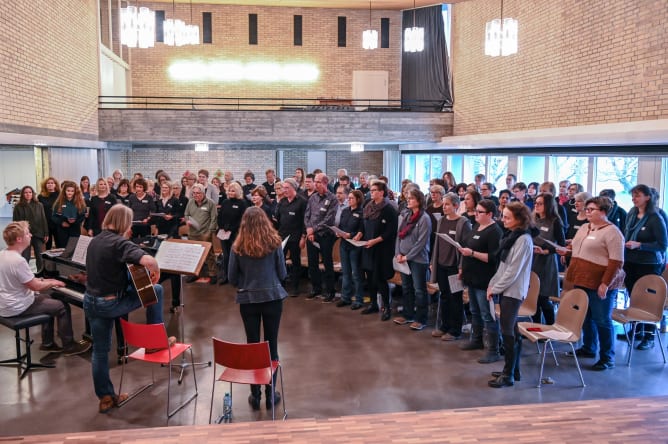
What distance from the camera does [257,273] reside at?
4.67m

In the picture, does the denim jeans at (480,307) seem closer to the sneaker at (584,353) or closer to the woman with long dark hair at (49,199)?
the sneaker at (584,353)

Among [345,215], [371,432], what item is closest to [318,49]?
[345,215]

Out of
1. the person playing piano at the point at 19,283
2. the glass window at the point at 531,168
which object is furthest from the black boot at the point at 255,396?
the glass window at the point at 531,168

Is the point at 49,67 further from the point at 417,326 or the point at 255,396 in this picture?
the point at 255,396

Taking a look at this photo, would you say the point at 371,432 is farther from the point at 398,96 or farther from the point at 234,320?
the point at 398,96

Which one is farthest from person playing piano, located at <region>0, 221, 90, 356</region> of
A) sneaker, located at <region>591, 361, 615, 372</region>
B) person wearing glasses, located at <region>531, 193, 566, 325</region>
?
sneaker, located at <region>591, 361, 615, 372</region>

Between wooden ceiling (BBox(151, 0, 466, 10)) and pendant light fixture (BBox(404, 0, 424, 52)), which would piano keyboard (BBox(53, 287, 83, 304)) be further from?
wooden ceiling (BBox(151, 0, 466, 10))

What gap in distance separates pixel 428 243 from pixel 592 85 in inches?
213

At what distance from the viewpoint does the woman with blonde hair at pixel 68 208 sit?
8.97 meters

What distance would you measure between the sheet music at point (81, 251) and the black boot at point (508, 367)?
436 centimetres

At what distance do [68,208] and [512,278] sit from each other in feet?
22.9

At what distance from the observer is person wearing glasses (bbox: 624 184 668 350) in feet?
20.1

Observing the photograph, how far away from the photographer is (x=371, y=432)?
159 inches

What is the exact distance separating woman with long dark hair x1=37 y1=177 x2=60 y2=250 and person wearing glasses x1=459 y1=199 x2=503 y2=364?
6787mm
